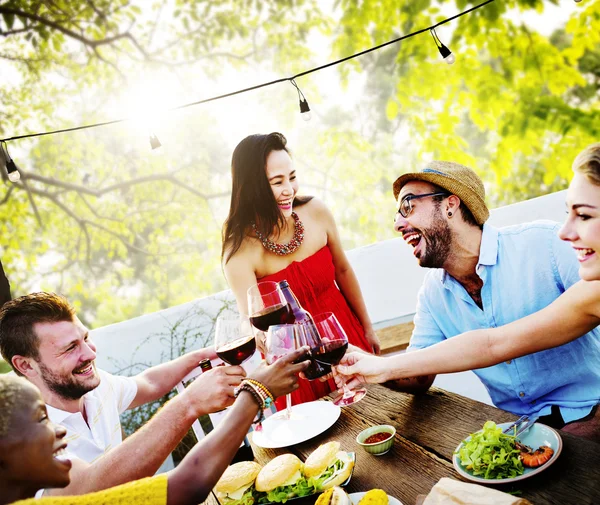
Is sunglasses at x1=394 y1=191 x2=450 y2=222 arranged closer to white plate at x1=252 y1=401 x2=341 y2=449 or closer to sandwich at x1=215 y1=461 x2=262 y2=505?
white plate at x1=252 y1=401 x2=341 y2=449

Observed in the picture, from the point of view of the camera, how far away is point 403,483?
129 centimetres

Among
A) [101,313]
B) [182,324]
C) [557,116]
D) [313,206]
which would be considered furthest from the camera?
[101,313]

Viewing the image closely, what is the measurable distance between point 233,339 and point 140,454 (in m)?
0.41

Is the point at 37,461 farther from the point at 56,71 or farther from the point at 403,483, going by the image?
the point at 56,71

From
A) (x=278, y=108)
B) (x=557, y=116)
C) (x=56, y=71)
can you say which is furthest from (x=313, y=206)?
(x=56, y=71)

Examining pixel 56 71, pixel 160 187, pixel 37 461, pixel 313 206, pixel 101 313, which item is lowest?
pixel 101 313

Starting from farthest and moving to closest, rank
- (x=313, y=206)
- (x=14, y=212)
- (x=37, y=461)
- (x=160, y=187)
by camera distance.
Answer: (x=160, y=187) < (x=14, y=212) < (x=313, y=206) < (x=37, y=461)

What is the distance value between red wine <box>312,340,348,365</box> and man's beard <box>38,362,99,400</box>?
90 centimetres

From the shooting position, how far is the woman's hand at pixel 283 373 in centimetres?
133

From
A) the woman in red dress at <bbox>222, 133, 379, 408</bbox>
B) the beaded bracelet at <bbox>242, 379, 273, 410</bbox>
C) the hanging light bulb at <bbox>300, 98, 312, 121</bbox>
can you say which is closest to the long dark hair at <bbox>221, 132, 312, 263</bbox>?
the woman in red dress at <bbox>222, 133, 379, 408</bbox>

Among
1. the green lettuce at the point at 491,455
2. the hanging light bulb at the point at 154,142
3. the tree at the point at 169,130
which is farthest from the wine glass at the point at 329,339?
the tree at the point at 169,130

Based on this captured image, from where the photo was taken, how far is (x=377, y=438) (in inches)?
58.2

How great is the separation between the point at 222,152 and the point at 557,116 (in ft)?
19.7

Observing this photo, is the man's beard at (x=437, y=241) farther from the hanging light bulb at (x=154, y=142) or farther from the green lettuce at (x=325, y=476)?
the hanging light bulb at (x=154, y=142)
